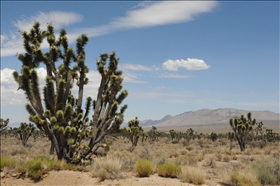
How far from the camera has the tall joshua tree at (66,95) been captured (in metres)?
11.8

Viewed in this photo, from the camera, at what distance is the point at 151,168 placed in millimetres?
11008

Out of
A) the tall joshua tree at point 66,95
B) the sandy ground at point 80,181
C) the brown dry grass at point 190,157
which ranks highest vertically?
the tall joshua tree at point 66,95

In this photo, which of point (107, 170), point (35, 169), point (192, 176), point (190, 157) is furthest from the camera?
point (190, 157)

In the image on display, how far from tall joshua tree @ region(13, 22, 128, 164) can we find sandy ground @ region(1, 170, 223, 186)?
1426 millimetres

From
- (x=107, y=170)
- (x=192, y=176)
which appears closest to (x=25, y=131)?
(x=107, y=170)

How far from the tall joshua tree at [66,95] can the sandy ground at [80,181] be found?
1.43 metres

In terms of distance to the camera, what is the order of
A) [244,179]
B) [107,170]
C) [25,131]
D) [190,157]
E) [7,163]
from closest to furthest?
[244,179] < [107,170] < [7,163] < [190,157] < [25,131]

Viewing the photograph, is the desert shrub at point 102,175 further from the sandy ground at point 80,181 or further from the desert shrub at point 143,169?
the desert shrub at point 143,169

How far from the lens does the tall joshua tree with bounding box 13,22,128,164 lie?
11812 mm

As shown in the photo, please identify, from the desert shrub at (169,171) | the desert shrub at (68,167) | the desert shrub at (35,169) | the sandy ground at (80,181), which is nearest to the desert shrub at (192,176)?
the sandy ground at (80,181)

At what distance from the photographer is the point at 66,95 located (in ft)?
41.0

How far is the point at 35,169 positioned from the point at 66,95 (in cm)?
355

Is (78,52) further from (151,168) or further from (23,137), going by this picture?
(23,137)

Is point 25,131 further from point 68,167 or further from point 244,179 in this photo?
point 244,179
